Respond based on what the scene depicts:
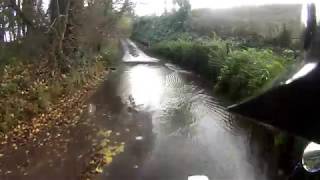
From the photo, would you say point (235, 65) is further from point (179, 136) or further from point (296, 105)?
point (296, 105)

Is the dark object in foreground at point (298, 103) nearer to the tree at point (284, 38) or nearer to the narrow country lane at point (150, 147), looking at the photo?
the narrow country lane at point (150, 147)

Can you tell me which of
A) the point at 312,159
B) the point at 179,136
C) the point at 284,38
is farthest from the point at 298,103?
the point at 284,38

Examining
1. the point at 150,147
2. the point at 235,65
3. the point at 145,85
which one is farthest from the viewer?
the point at 145,85

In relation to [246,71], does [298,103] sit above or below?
above

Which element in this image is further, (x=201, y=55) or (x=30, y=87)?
(x=201, y=55)

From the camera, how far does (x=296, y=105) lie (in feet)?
2.86

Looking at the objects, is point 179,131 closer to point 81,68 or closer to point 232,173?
point 232,173

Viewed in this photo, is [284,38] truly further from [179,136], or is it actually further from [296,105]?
[296,105]

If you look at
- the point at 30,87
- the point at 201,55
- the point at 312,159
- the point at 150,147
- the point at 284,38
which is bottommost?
the point at 150,147

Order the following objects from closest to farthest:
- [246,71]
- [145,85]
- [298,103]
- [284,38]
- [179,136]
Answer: [298,103], [179,136], [246,71], [284,38], [145,85]

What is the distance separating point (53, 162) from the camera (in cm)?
809

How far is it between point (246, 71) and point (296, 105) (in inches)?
456

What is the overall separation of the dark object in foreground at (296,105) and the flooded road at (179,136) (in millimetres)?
3634

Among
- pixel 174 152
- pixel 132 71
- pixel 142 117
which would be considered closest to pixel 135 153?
pixel 174 152
